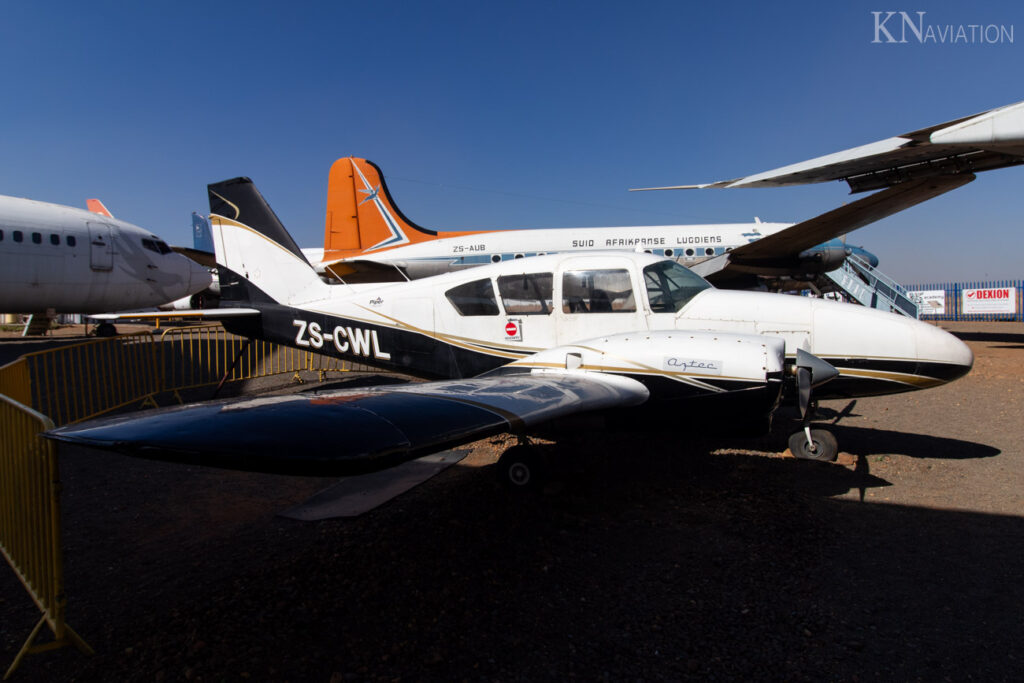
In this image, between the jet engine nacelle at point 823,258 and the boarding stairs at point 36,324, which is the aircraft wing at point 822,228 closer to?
the jet engine nacelle at point 823,258

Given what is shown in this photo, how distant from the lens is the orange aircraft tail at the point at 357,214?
58.8 ft

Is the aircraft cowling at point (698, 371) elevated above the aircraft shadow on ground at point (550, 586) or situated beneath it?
elevated above

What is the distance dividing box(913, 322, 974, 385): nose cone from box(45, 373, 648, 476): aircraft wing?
3539 millimetres

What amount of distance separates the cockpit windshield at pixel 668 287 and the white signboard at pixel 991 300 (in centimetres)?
3834

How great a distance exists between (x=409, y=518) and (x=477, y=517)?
1.87ft

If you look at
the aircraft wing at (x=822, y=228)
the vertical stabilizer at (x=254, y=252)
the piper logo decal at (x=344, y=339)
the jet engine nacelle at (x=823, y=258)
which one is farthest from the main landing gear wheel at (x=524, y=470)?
the jet engine nacelle at (x=823, y=258)

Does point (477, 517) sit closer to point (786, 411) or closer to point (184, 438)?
point (184, 438)

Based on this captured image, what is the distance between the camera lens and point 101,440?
2109mm

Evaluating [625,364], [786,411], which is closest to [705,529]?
[625,364]

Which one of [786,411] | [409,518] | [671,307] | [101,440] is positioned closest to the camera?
[101,440]

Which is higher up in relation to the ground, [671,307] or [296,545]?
[671,307]

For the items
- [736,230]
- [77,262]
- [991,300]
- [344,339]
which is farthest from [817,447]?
[991,300]

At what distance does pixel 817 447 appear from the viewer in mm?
5609

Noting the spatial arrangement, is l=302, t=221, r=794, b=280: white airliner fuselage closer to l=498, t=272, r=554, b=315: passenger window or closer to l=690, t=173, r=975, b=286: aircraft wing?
l=690, t=173, r=975, b=286: aircraft wing
